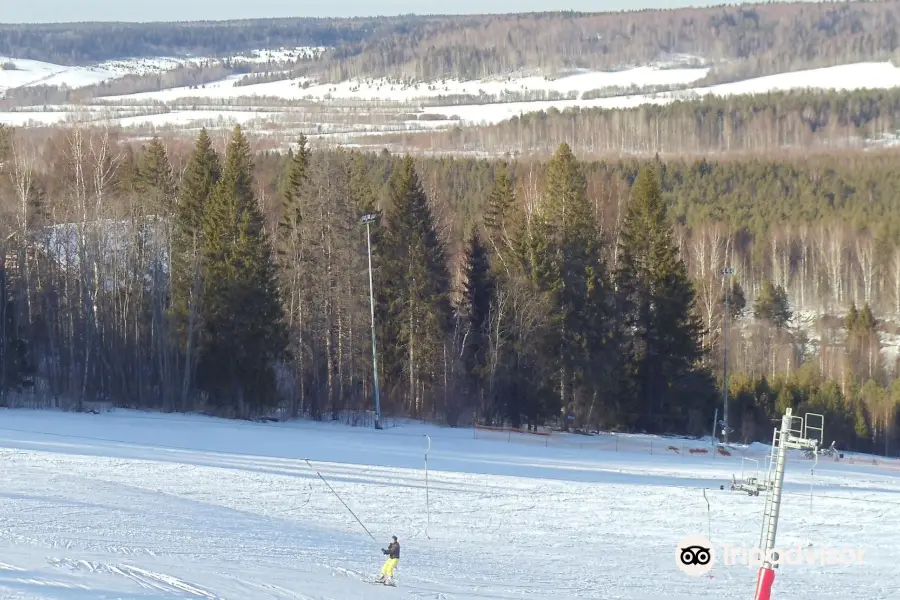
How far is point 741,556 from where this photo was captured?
22.1 m

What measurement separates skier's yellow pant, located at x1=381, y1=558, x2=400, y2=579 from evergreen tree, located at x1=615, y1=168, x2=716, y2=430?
27971 mm

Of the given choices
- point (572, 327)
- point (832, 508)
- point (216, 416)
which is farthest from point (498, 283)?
point (832, 508)

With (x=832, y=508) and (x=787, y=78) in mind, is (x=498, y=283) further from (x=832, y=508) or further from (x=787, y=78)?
(x=787, y=78)

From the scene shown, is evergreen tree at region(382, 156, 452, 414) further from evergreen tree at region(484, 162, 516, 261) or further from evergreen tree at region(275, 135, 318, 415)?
evergreen tree at region(484, 162, 516, 261)

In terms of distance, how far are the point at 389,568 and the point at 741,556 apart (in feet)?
27.5

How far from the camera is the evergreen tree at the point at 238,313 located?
39906 mm

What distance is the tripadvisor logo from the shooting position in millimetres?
21250

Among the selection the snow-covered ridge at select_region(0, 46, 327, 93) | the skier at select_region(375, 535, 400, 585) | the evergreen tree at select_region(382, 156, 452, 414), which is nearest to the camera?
the skier at select_region(375, 535, 400, 585)

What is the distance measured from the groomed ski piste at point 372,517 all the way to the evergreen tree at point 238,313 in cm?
570

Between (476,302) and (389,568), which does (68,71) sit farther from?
(389,568)

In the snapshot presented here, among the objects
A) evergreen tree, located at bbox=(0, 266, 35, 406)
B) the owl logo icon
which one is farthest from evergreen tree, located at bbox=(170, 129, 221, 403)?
the owl logo icon

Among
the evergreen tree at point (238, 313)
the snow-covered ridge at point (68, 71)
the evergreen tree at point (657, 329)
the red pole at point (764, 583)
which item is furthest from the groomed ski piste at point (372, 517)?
the snow-covered ridge at point (68, 71)

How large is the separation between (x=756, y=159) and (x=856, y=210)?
25173 mm

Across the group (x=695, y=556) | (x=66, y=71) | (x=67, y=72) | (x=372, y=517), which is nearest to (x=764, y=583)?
(x=695, y=556)
